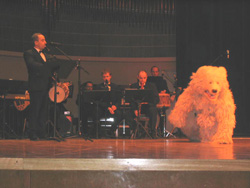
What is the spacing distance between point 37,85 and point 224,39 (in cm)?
376

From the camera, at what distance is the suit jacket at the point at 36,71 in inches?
179

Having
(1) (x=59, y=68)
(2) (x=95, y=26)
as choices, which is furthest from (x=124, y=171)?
(2) (x=95, y=26)

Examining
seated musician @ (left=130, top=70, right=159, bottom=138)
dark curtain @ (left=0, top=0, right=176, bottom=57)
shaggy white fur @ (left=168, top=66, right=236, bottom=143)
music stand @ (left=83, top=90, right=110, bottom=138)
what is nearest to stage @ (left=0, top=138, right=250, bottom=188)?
shaggy white fur @ (left=168, top=66, right=236, bottom=143)

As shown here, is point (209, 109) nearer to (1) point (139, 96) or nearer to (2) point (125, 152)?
(2) point (125, 152)

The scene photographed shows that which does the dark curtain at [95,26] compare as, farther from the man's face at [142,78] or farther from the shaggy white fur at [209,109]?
the shaggy white fur at [209,109]

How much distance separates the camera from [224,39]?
7059mm

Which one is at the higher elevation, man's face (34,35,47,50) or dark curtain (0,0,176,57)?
dark curtain (0,0,176,57)

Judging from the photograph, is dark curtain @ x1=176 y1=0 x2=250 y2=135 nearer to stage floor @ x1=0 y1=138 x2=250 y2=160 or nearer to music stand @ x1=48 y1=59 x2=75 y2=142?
music stand @ x1=48 y1=59 x2=75 y2=142

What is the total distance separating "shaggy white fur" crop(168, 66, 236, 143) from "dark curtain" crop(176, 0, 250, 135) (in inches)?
108

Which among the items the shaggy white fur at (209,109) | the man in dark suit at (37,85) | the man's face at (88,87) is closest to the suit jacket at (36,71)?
the man in dark suit at (37,85)

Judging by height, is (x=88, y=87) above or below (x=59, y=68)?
Result: below

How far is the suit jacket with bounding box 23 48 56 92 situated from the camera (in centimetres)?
454

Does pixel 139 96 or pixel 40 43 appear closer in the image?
pixel 40 43

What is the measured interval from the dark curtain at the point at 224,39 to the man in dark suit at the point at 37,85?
3.19 m
